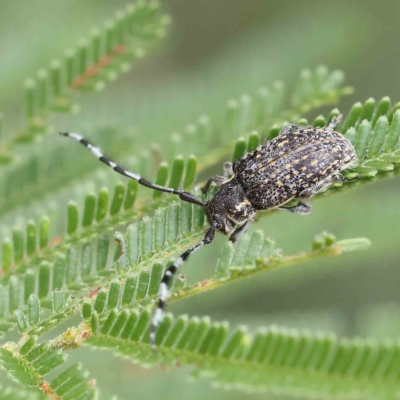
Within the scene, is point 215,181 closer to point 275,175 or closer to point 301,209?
point 275,175

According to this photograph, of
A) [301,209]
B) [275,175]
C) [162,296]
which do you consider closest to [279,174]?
[275,175]

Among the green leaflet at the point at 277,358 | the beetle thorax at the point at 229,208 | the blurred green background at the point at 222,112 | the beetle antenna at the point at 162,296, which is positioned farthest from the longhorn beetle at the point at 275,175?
the green leaflet at the point at 277,358

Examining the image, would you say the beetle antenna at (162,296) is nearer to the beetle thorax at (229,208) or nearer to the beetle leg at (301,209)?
the beetle thorax at (229,208)

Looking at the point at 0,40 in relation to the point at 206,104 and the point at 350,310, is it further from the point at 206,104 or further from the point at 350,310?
the point at 350,310

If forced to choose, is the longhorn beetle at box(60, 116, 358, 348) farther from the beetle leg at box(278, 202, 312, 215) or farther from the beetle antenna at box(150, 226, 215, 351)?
the beetle antenna at box(150, 226, 215, 351)

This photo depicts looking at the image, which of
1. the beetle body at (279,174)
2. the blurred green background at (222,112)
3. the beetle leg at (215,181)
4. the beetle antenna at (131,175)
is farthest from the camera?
the blurred green background at (222,112)
